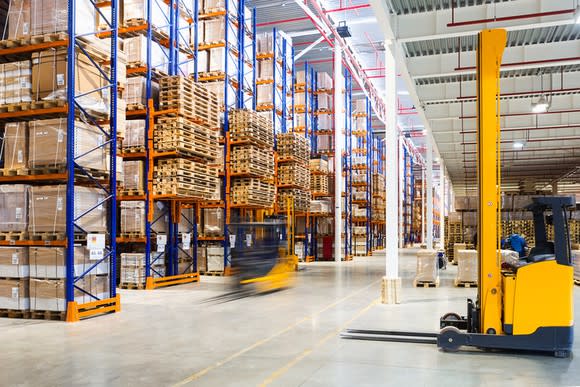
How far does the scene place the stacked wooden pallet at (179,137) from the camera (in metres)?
11.8

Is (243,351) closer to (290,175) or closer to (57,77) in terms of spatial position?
(57,77)

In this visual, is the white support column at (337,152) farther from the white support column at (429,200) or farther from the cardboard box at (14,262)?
the cardboard box at (14,262)

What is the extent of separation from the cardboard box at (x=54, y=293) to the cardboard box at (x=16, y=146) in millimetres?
1869

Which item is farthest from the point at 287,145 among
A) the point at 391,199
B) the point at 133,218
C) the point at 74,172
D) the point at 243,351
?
the point at 243,351

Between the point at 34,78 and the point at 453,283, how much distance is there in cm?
1036

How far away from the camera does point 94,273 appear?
8562 millimetres

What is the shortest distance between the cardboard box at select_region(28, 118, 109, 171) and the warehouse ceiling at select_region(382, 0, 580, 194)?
5.28 metres

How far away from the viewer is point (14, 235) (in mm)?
8305

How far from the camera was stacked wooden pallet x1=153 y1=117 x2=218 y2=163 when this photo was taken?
1183cm

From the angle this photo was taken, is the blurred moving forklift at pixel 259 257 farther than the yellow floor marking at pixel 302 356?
Yes

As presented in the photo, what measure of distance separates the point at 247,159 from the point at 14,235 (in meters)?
7.71

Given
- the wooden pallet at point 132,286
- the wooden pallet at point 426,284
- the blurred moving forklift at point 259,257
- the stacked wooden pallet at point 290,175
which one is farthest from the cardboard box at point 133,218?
the stacked wooden pallet at point 290,175

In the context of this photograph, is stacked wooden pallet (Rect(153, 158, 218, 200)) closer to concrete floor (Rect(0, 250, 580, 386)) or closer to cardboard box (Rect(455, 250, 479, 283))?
concrete floor (Rect(0, 250, 580, 386))

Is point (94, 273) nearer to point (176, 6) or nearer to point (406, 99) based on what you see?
point (176, 6)
